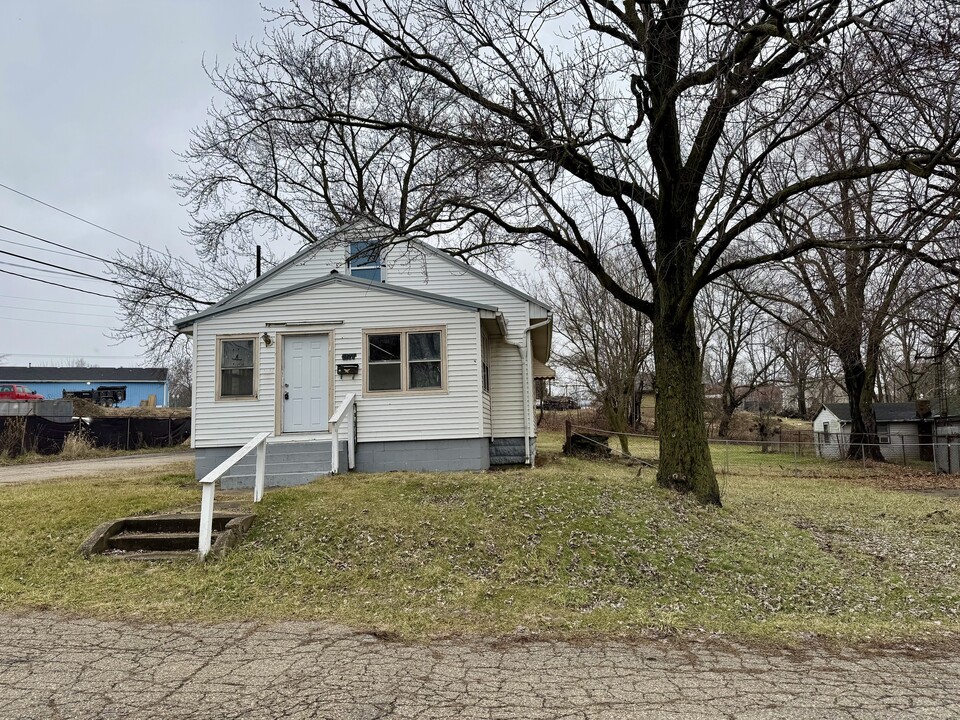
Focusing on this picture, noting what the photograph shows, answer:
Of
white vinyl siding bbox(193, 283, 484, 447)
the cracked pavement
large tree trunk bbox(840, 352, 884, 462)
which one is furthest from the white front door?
large tree trunk bbox(840, 352, 884, 462)

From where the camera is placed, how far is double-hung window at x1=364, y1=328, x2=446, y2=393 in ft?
41.7

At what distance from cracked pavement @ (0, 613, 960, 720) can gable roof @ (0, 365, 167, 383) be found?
49765 millimetres

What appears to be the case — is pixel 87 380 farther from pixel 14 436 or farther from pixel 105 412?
pixel 14 436

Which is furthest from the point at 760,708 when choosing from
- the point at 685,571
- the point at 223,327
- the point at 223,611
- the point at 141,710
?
the point at 223,327

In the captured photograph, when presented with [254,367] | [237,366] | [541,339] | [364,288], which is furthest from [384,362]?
[541,339]

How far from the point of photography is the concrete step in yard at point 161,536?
711 cm

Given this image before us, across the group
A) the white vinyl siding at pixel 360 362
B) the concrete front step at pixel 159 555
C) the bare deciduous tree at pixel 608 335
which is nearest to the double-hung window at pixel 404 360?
the white vinyl siding at pixel 360 362

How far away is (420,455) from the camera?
41.3 feet

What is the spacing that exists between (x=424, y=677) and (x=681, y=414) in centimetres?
675

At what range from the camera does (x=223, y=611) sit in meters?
5.79

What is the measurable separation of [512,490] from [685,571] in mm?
2724

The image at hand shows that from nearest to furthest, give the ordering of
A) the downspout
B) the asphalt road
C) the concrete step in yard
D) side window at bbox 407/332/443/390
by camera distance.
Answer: the concrete step in yard → side window at bbox 407/332/443/390 → the downspout → the asphalt road

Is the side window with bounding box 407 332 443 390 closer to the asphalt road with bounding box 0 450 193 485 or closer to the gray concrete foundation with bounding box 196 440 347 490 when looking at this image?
the gray concrete foundation with bounding box 196 440 347 490

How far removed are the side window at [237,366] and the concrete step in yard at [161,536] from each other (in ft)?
15.3
